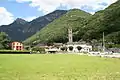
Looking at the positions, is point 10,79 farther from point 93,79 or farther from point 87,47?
point 87,47

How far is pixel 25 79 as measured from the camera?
70.2 feet

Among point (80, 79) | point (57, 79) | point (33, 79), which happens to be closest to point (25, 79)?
point (33, 79)

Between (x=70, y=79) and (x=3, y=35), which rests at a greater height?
(x=3, y=35)

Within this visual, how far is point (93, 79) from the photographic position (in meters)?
21.2

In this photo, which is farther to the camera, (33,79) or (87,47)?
(87,47)

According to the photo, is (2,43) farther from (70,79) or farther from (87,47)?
(70,79)

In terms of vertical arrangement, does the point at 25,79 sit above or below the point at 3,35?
below

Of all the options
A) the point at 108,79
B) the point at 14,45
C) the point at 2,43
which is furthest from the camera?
the point at 14,45

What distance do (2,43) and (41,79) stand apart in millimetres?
136250

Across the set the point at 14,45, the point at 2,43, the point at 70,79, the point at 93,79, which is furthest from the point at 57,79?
the point at 14,45

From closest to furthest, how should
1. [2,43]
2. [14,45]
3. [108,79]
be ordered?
1. [108,79]
2. [2,43]
3. [14,45]

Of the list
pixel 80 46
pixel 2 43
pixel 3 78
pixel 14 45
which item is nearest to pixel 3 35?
pixel 2 43

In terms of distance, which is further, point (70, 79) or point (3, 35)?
point (3, 35)

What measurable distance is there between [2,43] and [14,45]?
35.5 metres
